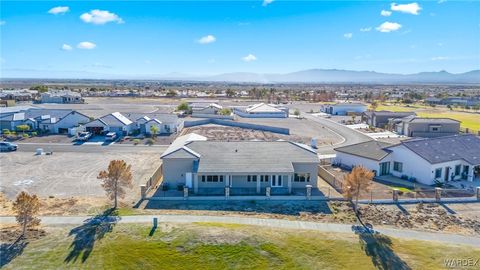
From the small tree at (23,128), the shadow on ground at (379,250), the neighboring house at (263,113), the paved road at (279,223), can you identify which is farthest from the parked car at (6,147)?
the neighboring house at (263,113)

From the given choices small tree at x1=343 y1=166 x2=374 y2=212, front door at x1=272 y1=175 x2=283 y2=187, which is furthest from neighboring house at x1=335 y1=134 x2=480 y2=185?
front door at x1=272 y1=175 x2=283 y2=187

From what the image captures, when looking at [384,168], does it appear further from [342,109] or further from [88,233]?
[342,109]

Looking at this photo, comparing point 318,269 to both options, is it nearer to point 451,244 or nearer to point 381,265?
point 381,265

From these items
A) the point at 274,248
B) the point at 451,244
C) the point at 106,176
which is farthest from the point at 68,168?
the point at 451,244

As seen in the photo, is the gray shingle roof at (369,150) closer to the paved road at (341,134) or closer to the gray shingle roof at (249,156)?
the paved road at (341,134)

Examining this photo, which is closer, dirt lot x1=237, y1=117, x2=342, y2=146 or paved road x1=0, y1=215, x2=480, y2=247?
paved road x1=0, y1=215, x2=480, y2=247

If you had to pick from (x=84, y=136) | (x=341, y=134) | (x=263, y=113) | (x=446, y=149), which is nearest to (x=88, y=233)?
(x=446, y=149)

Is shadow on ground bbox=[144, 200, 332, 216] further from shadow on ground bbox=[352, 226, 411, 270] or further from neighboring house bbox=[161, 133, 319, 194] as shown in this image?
shadow on ground bbox=[352, 226, 411, 270]
